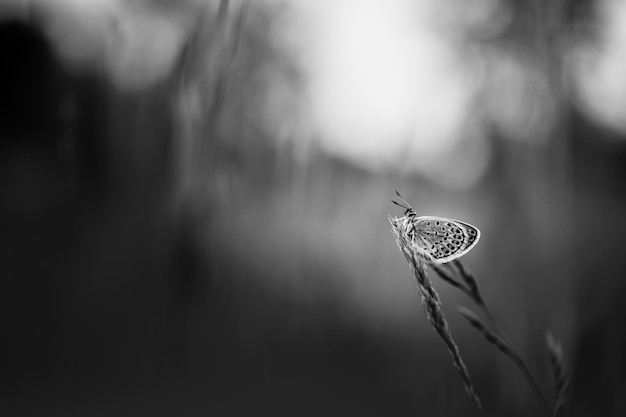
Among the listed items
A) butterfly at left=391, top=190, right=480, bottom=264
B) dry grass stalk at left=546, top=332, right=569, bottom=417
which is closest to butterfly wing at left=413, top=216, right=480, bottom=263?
butterfly at left=391, top=190, right=480, bottom=264

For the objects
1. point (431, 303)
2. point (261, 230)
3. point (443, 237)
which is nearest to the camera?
point (431, 303)

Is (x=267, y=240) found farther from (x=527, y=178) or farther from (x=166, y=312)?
(x=527, y=178)

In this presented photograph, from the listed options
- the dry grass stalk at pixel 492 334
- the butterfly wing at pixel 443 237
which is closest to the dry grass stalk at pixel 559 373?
the dry grass stalk at pixel 492 334

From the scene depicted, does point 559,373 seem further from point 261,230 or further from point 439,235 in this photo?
point 261,230

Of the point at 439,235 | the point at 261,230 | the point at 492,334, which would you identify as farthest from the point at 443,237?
the point at 261,230

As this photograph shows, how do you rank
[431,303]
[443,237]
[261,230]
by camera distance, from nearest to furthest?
[431,303] < [443,237] < [261,230]

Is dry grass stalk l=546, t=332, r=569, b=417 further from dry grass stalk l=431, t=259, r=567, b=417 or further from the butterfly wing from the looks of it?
the butterfly wing

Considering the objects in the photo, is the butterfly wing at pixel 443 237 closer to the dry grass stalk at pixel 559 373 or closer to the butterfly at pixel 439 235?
the butterfly at pixel 439 235
